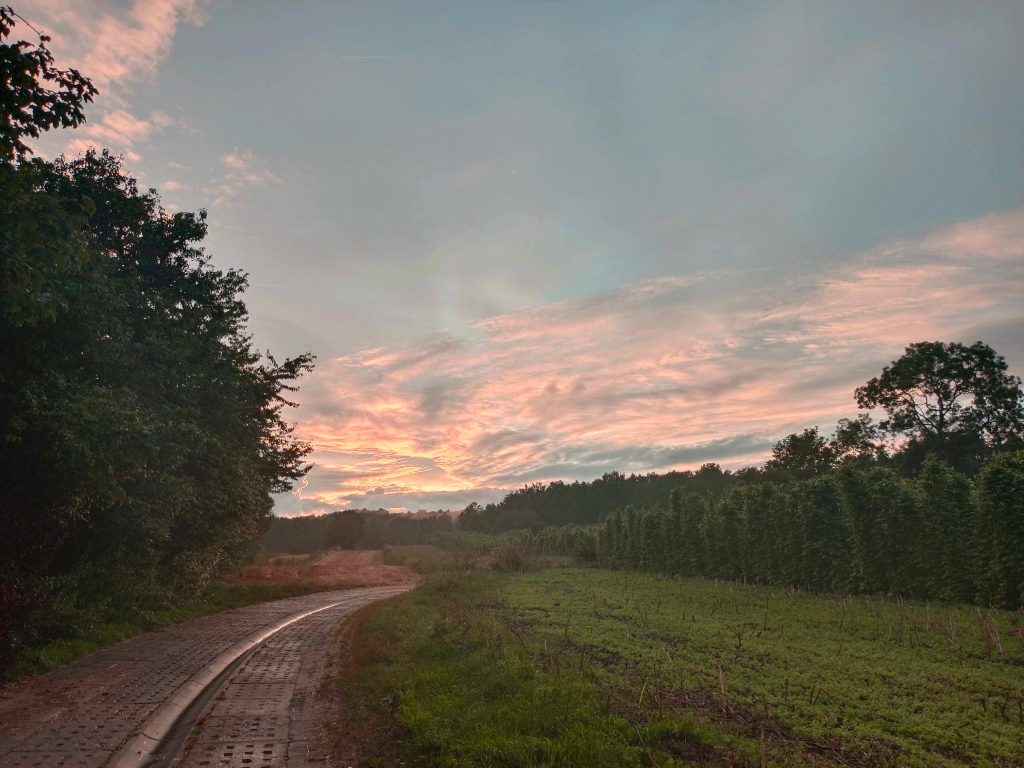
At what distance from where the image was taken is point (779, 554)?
1441 inches

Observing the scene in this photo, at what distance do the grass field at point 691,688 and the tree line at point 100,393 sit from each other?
683 cm

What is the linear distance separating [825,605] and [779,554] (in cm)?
1066

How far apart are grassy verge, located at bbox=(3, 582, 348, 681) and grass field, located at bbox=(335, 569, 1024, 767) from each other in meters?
5.90

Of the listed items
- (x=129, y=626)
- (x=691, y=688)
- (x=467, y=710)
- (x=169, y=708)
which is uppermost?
(x=129, y=626)

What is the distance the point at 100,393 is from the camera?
13.0m

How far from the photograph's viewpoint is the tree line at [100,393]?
9727 mm

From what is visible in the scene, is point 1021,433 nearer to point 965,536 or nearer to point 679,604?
point 965,536

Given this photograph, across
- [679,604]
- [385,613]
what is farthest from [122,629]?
[679,604]

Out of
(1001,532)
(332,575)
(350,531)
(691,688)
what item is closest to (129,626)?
(691,688)

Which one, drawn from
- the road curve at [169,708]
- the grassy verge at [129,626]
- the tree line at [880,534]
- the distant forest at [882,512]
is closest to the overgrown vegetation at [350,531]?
the distant forest at [882,512]

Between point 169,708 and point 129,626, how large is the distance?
9.37m

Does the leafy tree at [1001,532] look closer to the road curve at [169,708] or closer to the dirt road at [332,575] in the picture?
the road curve at [169,708]

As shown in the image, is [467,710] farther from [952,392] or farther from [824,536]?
[952,392]

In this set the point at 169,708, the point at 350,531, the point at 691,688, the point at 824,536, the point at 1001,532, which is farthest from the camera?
the point at 350,531
